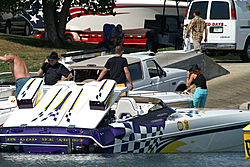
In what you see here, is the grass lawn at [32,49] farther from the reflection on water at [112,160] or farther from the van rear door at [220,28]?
the reflection on water at [112,160]

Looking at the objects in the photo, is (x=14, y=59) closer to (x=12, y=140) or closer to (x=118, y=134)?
(x=12, y=140)

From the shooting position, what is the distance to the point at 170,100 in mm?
7684

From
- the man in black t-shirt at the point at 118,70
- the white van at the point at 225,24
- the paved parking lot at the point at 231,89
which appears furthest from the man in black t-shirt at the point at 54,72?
the white van at the point at 225,24

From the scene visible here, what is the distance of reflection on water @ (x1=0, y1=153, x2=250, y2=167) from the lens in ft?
15.1

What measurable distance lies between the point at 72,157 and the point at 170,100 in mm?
3434

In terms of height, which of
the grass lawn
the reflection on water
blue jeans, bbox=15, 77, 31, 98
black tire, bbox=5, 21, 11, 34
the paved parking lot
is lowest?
the paved parking lot

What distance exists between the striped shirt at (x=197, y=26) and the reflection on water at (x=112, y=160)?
8.58 m

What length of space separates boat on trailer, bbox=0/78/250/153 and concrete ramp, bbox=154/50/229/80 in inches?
253

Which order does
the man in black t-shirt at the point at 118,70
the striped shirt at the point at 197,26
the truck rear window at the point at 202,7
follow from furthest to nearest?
the truck rear window at the point at 202,7
the striped shirt at the point at 197,26
the man in black t-shirt at the point at 118,70

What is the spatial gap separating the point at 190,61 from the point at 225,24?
2788 mm

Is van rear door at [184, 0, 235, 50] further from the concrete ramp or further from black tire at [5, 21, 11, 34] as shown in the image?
black tire at [5, 21, 11, 34]

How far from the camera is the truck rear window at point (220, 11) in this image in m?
14.6

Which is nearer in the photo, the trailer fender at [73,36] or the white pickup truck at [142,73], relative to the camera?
the white pickup truck at [142,73]

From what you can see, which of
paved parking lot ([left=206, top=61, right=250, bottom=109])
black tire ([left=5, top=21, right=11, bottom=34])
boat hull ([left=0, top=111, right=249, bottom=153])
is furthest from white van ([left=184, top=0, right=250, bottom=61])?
black tire ([left=5, top=21, right=11, bottom=34])
